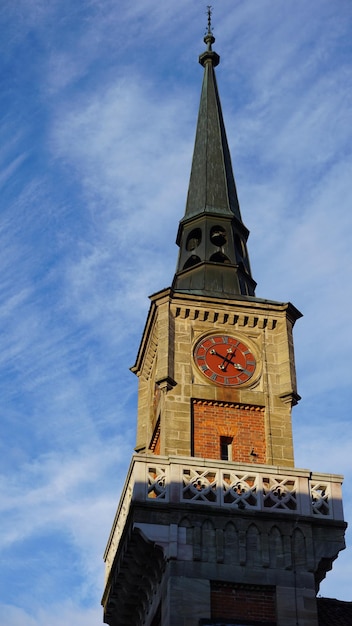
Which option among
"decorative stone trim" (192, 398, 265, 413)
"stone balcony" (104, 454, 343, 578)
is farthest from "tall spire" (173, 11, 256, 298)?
"stone balcony" (104, 454, 343, 578)

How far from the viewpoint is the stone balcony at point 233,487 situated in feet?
92.2

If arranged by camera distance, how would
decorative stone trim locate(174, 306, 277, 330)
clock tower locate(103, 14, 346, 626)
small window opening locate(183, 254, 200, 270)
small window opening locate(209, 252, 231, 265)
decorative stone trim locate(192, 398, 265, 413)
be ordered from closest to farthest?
clock tower locate(103, 14, 346, 626) < decorative stone trim locate(192, 398, 265, 413) < decorative stone trim locate(174, 306, 277, 330) < small window opening locate(209, 252, 231, 265) < small window opening locate(183, 254, 200, 270)

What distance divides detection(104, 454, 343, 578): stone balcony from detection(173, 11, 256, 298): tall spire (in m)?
8.03

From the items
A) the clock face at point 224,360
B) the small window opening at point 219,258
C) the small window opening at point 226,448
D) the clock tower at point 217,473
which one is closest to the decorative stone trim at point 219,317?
the clock tower at point 217,473

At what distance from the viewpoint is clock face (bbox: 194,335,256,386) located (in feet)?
108

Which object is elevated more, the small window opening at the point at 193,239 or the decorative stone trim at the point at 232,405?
the small window opening at the point at 193,239

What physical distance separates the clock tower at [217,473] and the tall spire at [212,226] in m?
0.07

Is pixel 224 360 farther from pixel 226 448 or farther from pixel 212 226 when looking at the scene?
pixel 212 226

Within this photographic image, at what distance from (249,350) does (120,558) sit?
8.18m

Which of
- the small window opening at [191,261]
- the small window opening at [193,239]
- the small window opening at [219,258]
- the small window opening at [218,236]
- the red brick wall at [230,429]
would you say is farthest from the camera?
the small window opening at [193,239]


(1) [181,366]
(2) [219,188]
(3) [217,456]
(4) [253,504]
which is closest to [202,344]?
(1) [181,366]

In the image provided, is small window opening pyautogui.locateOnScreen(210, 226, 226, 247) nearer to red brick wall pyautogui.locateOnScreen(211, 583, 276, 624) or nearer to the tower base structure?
the tower base structure

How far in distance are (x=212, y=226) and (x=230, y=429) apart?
9.86 meters

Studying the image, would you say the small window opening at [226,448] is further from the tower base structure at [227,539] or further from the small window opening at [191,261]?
the small window opening at [191,261]
